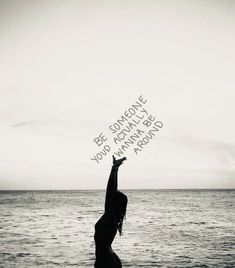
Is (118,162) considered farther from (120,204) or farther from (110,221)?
(110,221)

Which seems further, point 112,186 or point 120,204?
point 120,204

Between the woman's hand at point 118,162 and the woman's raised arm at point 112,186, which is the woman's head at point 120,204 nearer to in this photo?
the woman's raised arm at point 112,186

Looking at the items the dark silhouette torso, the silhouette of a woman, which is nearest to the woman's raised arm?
the silhouette of a woman

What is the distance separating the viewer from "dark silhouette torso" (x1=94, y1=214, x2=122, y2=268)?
3.54 meters

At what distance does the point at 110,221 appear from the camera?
3541 millimetres

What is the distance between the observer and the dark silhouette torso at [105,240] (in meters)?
3.54

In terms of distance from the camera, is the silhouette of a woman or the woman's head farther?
the woman's head

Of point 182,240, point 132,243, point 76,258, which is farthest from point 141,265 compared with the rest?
point 182,240

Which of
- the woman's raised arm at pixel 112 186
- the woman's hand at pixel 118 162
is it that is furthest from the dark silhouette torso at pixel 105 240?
the woman's hand at pixel 118 162

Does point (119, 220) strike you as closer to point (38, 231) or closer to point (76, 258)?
point (76, 258)

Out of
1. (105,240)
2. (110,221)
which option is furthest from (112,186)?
(105,240)

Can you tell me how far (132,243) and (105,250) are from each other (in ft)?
57.6

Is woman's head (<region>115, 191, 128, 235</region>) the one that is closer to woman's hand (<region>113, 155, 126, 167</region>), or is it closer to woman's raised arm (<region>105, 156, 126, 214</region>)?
woman's raised arm (<region>105, 156, 126, 214</region>)

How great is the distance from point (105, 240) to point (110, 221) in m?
0.22
